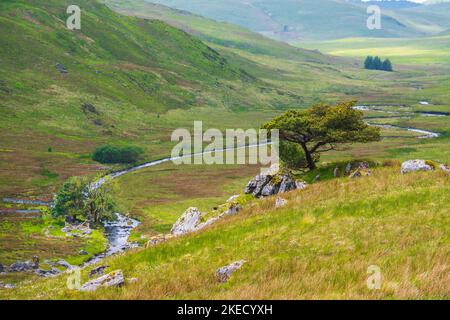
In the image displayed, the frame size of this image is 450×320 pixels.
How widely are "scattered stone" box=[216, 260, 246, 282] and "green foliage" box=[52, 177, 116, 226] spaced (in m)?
87.6

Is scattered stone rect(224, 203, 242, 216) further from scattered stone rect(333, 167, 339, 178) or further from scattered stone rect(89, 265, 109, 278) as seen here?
scattered stone rect(89, 265, 109, 278)

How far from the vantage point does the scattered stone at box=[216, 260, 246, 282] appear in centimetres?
2380

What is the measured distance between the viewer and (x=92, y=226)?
4163 inches

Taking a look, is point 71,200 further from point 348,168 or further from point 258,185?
point 348,168

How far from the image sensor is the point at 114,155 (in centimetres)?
17650

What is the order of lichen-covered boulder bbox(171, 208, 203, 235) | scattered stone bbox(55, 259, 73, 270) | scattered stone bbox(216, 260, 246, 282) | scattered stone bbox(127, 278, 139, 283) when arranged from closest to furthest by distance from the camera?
scattered stone bbox(127, 278, 139, 283), scattered stone bbox(216, 260, 246, 282), lichen-covered boulder bbox(171, 208, 203, 235), scattered stone bbox(55, 259, 73, 270)

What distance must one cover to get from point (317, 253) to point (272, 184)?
26581mm

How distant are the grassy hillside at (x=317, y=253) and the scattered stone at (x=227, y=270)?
1.14 ft

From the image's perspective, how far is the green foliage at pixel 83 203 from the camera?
110m

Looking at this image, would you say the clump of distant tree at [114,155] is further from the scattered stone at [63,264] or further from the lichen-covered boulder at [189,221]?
the lichen-covered boulder at [189,221]

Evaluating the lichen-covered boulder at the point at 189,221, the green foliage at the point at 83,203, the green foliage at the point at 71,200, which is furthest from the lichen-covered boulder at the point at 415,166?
the green foliage at the point at 71,200

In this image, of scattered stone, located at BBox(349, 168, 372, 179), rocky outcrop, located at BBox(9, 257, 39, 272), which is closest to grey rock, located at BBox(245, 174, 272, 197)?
scattered stone, located at BBox(349, 168, 372, 179)

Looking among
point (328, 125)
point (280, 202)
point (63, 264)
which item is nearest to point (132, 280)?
point (280, 202)
